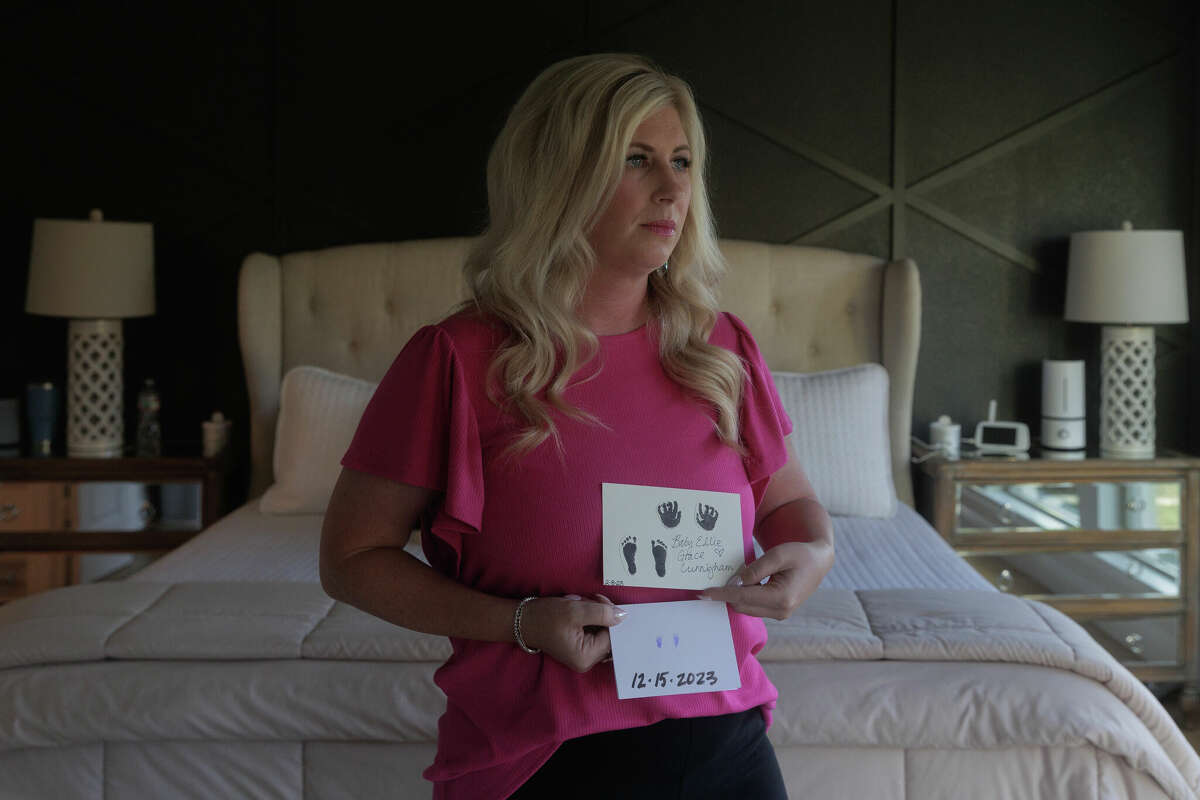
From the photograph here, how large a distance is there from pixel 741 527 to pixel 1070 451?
2.59 meters

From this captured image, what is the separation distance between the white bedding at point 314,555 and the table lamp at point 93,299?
635 mm

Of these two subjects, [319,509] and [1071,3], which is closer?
[319,509]

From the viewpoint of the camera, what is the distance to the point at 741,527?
1.28 metres

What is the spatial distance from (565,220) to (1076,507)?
2.58 m

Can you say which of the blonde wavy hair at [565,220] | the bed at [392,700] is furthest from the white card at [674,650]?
the bed at [392,700]

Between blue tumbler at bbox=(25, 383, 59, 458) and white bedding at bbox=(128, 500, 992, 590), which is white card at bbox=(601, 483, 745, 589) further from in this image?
blue tumbler at bbox=(25, 383, 59, 458)

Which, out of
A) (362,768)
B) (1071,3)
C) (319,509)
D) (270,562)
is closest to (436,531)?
(362,768)

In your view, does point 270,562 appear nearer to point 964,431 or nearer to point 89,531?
point 89,531

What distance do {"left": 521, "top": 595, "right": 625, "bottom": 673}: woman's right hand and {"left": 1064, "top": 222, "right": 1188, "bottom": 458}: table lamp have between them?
2.73 metres

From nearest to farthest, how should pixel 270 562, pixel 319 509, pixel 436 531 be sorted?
pixel 436 531
pixel 270 562
pixel 319 509

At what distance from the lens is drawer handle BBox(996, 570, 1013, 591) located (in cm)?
337

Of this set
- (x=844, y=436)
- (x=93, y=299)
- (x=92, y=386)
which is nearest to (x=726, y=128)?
(x=844, y=436)

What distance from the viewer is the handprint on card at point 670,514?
48.1 inches

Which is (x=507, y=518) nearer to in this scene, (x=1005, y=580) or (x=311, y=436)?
(x=311, y=436)
